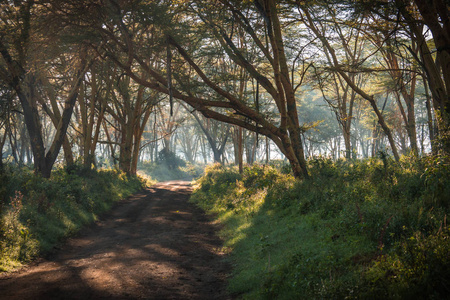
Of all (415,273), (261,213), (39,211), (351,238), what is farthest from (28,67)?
(415,273)

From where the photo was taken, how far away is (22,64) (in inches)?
496

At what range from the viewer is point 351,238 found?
580cm

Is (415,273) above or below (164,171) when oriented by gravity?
below

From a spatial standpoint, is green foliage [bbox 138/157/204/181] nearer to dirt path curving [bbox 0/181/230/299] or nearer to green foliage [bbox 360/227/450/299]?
dirt path curving [bbox 0/181/230/299]

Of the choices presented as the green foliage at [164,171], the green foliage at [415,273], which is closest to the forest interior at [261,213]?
the green foliage at [415,273]

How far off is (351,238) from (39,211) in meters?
7.92

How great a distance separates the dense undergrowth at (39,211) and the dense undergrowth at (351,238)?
13.7ft

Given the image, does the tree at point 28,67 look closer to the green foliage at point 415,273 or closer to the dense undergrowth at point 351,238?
the dense undergrowth at point 351,238

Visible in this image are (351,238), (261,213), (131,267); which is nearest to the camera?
(351,238)

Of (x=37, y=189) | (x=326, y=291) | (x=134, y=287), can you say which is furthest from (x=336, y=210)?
(x=37, y=189)

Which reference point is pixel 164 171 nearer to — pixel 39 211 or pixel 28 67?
pixel 28 67

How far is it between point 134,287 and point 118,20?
8.32 meters

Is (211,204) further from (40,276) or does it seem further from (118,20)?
(40,276)

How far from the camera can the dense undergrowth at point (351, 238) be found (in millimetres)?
4020
